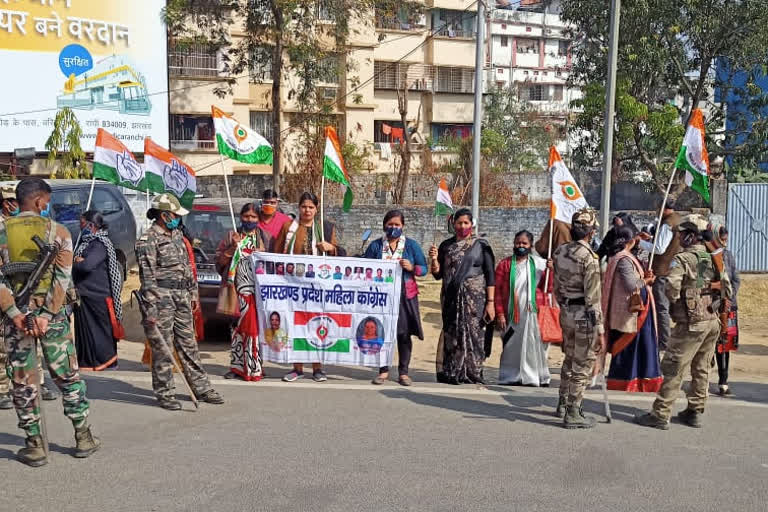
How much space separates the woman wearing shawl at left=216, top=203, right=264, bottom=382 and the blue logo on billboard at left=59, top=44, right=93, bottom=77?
20.3 metres

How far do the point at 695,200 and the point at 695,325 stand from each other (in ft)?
58.6

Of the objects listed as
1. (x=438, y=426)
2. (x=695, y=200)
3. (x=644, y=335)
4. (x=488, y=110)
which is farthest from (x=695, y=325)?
(x=488, y=110)

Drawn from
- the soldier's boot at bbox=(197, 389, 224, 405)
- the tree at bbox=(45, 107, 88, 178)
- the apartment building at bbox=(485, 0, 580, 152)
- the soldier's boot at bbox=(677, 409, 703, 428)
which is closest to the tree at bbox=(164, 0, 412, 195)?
the tree at bbox=(45, 107, 88, 178)

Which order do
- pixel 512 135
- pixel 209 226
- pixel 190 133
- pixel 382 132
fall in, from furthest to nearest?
pixel 512 135
pixel 382 132
pixel 190 133
pixel 209 226

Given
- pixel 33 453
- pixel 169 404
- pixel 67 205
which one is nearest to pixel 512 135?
pixel 67 205

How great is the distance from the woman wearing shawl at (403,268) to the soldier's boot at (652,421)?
2.22 m

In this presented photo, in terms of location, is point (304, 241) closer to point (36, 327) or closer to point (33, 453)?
point (36, 327)

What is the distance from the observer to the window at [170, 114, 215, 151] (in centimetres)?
3316

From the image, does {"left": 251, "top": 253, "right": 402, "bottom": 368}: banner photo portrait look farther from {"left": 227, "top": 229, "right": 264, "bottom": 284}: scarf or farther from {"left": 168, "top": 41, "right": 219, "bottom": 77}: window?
{"left": 168, "top": 41, "right": 219, "bottom": 77}: window

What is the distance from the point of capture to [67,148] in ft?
78.8

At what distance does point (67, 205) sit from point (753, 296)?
40.1 ft

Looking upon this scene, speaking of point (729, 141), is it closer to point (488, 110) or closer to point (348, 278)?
point (348, 278)

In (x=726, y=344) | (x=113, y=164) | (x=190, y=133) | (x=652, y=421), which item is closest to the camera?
(x=652, y=421)

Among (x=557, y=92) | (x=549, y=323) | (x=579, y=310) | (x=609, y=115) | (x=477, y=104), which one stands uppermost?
(x=557, y=92)
